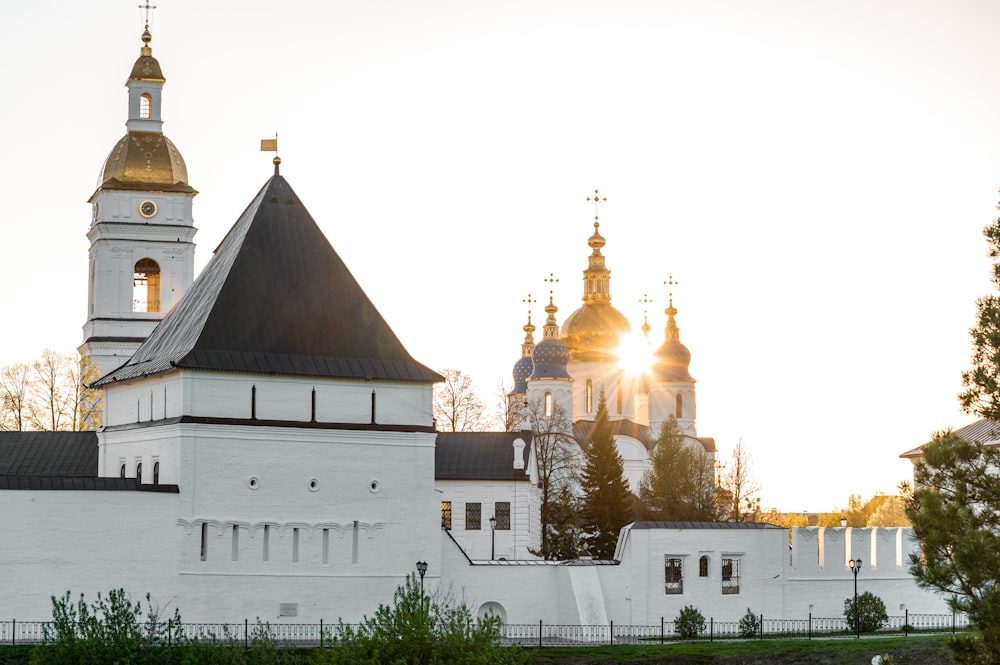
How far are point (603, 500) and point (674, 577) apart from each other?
1973 centimetres

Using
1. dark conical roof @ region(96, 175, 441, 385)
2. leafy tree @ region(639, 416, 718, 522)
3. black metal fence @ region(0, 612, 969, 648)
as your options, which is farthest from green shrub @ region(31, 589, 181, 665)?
leafy tree @ region(639, 416, 718, 522)

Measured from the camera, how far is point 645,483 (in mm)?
78188

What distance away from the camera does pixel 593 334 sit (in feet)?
309

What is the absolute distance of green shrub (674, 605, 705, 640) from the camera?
43.3 m

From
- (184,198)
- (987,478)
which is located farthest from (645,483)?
(987,478)

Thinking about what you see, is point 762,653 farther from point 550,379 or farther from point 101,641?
point 550,379

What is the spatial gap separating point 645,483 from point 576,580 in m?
Result: 35.2

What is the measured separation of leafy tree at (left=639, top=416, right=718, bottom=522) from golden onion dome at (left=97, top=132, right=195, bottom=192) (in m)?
23.0

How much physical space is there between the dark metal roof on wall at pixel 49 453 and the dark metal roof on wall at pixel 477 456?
14790 mm

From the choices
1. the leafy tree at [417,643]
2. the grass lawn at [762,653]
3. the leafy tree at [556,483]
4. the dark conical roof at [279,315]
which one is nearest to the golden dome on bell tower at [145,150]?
the leafy tree at [556,483]

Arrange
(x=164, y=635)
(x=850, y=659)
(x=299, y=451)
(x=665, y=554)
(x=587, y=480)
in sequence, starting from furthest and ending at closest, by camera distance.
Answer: (x=587, y=480)
(x=665, y=554)
(x=299, y=451)
(x=850, y=659)
(x=164, y=635)

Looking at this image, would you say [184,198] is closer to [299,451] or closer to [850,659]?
[299,451]

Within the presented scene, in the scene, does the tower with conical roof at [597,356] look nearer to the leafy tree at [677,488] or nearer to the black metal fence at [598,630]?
the leafy tree at [677,488]

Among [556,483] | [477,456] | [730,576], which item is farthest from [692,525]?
[556,483]
